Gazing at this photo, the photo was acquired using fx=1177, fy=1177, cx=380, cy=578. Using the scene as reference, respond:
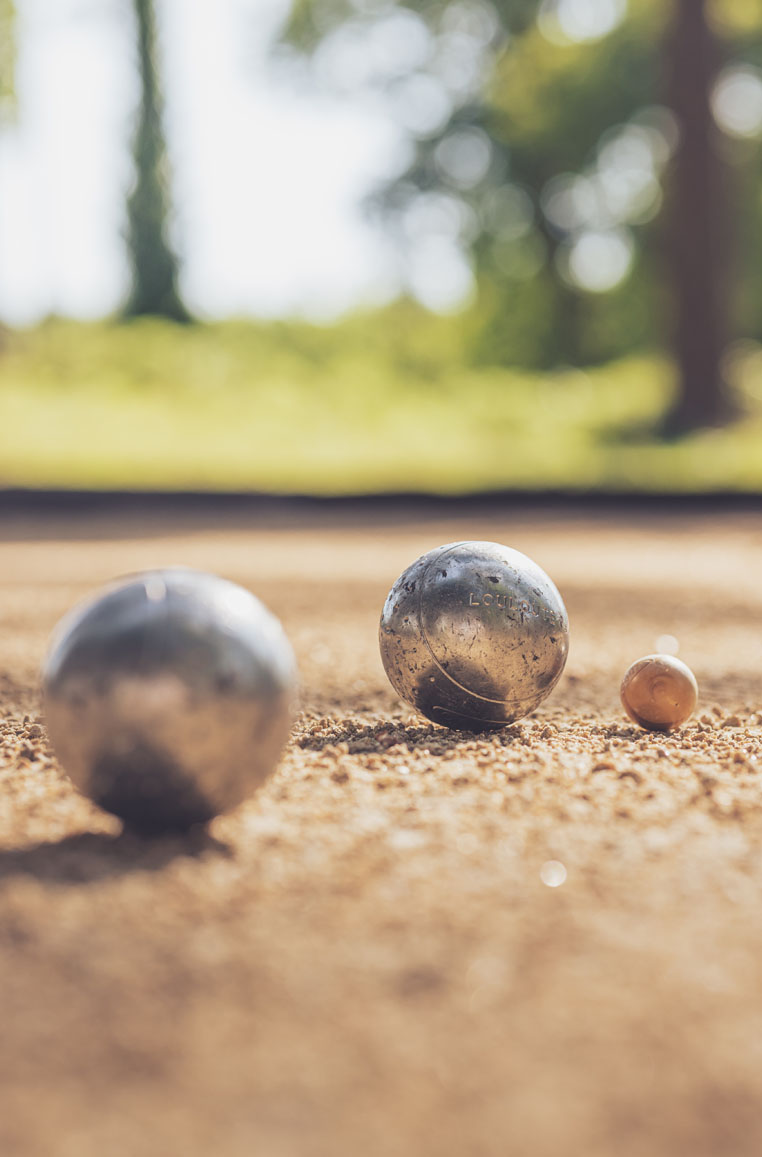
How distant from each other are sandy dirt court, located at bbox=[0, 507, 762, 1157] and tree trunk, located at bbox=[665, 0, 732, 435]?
19356mm

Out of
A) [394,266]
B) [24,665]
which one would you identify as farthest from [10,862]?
[394,266]

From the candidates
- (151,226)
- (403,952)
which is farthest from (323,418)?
(403,952)

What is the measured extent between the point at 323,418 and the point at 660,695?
2288 centimetres

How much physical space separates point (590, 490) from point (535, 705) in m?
14.9

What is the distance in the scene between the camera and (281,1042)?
114 inches

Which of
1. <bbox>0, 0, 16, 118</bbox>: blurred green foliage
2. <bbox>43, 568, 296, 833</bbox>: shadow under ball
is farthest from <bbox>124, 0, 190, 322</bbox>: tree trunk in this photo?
<bbox>43, 568, 296, 833</bbox>: shadow under ball

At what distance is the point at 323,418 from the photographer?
28.1 meters

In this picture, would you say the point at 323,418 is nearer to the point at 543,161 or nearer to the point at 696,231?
the point at 696,231

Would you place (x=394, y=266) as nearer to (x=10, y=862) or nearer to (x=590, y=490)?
(x=590, y=490)

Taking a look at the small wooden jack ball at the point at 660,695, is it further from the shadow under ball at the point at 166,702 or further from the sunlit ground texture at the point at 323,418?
the sunlit ground texture at the point at 323,418

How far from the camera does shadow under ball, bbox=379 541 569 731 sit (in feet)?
17.9

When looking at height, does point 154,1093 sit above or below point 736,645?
above

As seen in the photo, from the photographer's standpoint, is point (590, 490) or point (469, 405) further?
point (469, 405)

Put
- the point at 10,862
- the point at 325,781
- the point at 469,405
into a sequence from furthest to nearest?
the point at 469,405
the point at 325,781
the point at 10,862
